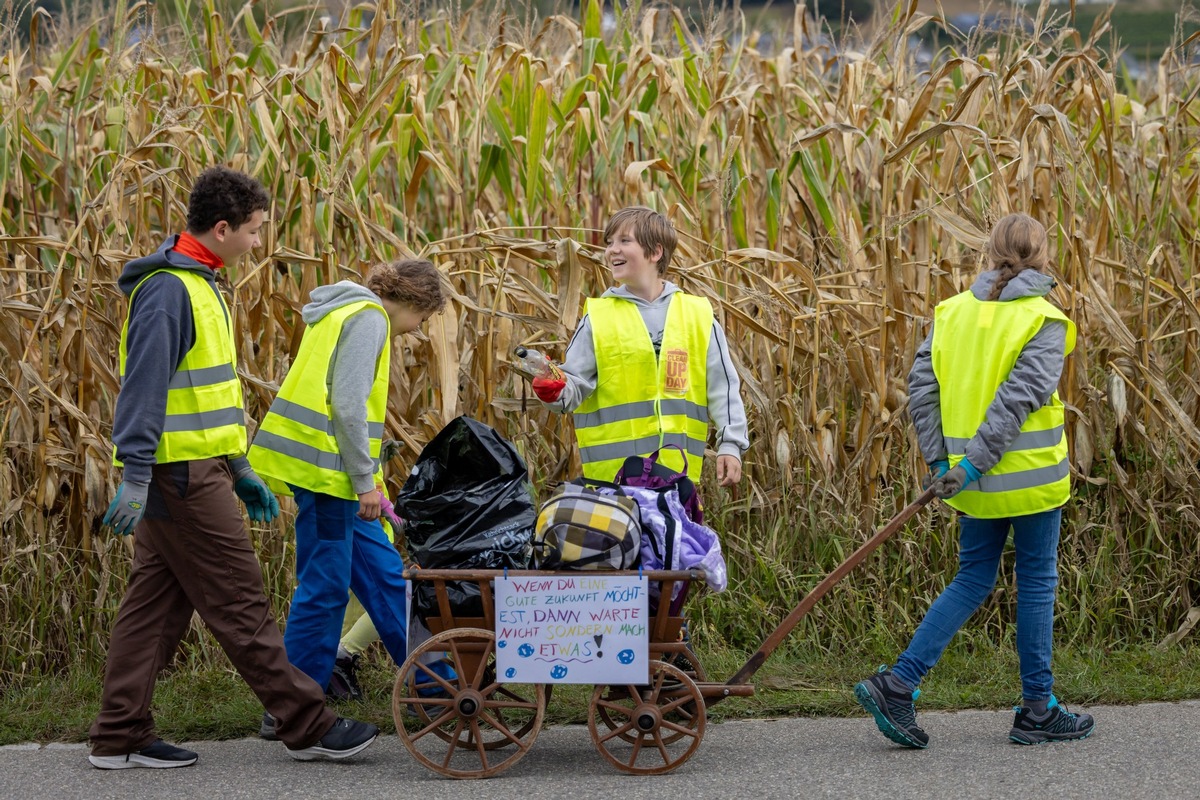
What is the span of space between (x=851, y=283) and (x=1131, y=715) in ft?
6.76

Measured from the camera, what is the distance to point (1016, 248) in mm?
4219

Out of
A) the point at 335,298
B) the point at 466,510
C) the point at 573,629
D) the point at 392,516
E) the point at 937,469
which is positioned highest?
the point at 335,298

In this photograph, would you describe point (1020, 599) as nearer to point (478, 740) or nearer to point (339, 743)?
point (478, 740)

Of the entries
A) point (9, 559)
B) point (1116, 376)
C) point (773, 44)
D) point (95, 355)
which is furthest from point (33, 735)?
point (773, 44)

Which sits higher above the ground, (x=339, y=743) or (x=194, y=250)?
(x=194, y=250)

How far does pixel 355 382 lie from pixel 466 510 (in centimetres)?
53

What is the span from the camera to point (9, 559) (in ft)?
16.6

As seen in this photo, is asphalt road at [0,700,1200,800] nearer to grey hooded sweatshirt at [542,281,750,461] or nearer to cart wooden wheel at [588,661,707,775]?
cart wooden wheel at [588,661,707,775]

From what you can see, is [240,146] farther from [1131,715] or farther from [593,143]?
[1131,715]

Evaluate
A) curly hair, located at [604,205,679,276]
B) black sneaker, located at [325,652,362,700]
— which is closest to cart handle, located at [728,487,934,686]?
curly hair, located at [604,205,679,276]

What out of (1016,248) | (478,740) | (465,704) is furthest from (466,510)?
(1016,248)

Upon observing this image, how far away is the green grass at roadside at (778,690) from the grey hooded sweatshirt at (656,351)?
99cm

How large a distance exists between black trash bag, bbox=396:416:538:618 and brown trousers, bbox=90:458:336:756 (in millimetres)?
474

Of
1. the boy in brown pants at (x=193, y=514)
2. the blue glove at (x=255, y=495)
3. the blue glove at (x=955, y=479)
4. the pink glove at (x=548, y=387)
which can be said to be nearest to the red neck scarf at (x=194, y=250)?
the boy in brown pants at (x=193, y=514)
